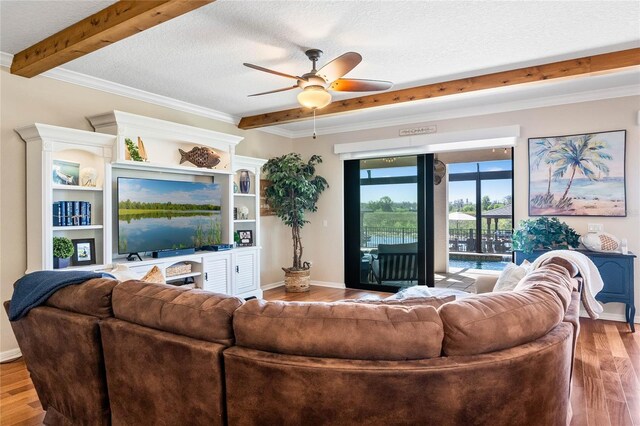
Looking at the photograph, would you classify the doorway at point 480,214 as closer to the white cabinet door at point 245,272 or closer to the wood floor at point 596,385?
the wood floor at point 596,385

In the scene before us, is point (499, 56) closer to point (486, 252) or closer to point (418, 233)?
point (418, 233)

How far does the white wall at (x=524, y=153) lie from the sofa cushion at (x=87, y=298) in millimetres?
4407

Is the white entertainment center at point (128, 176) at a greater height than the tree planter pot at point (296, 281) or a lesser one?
greater

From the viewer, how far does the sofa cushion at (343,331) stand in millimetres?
1285

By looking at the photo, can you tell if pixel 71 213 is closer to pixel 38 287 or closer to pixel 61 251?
pixel 61 251

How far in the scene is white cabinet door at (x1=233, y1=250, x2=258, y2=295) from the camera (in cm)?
497

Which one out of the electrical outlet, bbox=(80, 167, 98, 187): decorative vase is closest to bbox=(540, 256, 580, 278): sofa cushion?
the electrical outlet

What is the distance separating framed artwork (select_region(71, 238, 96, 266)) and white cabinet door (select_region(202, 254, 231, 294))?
121 centimetres

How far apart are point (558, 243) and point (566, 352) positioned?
10.3ft

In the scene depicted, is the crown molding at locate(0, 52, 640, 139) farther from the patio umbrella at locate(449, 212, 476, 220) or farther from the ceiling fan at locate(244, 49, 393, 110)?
the patio umbrella at locate(449, 212, 476, 220)

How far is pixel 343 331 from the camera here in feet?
4.33

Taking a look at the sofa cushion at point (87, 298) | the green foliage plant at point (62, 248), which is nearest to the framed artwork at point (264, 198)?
the green foliage plant at point (62, 248)

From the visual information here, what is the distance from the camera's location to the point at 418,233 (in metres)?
5.52

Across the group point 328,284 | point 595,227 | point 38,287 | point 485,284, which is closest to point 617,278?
point 595,227
